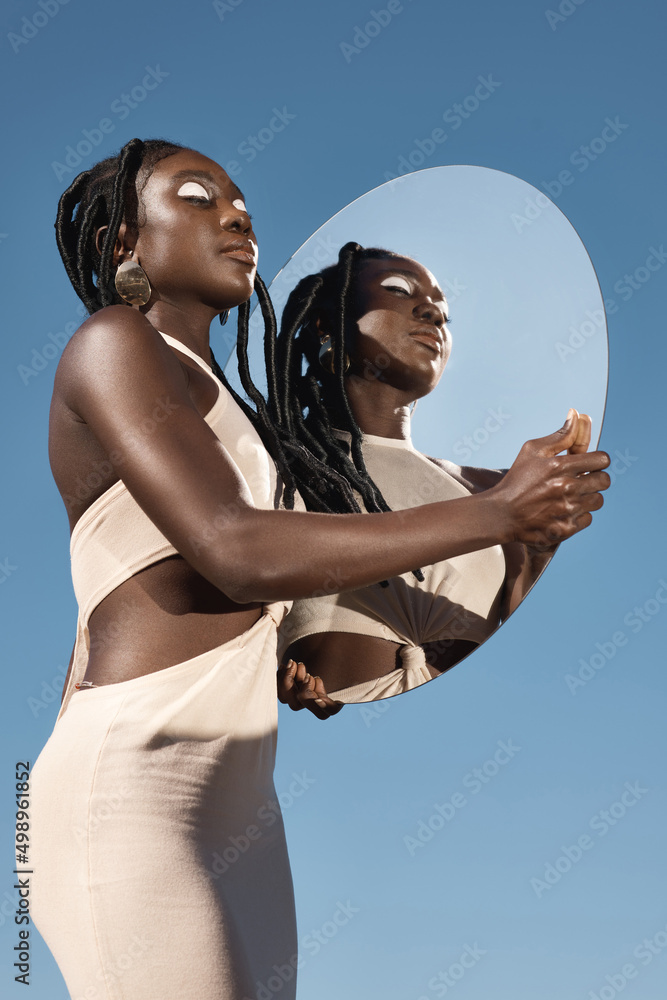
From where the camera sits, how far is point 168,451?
6.42ft

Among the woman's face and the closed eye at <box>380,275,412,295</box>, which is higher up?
the closed eye at <box>380,275,412,295</box>

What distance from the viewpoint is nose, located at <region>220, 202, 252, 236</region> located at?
2.61 metres

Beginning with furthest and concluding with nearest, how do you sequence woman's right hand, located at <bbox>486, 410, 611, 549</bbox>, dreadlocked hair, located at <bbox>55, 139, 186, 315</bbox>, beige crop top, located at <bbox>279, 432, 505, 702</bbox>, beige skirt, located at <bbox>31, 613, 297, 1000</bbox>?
beige crop top, located at <bbox>279, 432, 505, 702</bbox> < dreadlocked hair, located at <bbox>55, 139, 186, 315</bbox> < woman's right hand, located at <bbox>486, 410, 611, 549</bbox> < beige skirt, located at <bbox>31, 613, 297, 1000</bbox>

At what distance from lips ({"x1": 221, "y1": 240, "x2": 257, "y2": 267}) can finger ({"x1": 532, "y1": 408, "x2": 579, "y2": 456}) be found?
0.97m

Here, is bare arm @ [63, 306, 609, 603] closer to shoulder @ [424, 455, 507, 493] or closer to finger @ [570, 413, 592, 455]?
finger @ [570, 413, 592, 455]

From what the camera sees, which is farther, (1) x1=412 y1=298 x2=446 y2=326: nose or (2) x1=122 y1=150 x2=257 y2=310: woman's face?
(1) x1=412 y1=298 x2=446 y2=326: nose

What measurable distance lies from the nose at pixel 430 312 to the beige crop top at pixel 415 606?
41 cm

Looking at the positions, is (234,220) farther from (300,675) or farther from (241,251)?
(300,675)

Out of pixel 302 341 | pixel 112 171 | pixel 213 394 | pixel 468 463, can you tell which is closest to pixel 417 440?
pixel 468 463

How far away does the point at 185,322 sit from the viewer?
2664mm

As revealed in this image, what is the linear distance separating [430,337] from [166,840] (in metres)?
1.75

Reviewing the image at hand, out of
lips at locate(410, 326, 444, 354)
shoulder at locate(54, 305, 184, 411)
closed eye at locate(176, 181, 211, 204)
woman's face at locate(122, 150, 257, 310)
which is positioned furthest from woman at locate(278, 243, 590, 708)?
shoulder at locate(54, 305, 184, 411)

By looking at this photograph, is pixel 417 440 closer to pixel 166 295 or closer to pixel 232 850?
pixel 166 295

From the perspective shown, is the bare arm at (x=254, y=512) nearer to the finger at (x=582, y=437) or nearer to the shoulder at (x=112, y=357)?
the shoulder at (x=112, y=357)
